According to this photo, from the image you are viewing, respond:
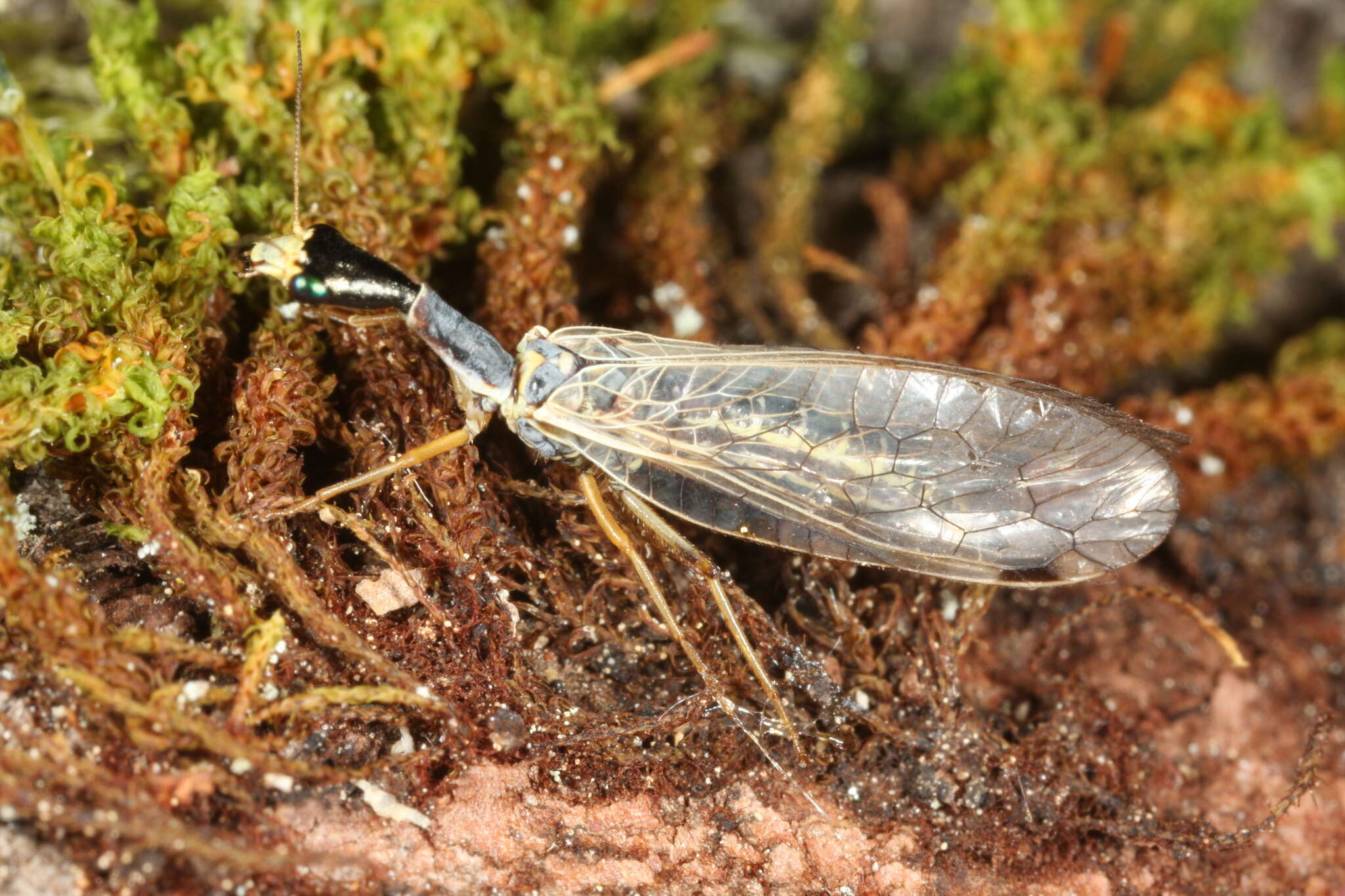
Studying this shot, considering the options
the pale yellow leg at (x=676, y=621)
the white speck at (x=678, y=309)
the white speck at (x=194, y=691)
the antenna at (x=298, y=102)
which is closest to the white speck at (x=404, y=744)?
Result: the white speck at (x=194, y=691)

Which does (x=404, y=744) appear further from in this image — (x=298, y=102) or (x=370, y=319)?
(x=298, y=102)

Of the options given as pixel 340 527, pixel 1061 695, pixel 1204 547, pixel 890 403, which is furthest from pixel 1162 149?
pixel 340 527

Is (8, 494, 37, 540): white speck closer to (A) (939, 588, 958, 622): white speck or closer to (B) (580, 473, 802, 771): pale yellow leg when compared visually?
(B) (580, 473, 802, 771): pale yellow leg

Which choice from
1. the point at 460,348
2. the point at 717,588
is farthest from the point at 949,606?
the point at 460,348

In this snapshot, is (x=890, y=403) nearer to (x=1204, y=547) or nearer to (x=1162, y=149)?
(x=1204, y=547)

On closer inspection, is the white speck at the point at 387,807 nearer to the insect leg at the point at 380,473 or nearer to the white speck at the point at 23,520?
the insect leg at the point at 380,473

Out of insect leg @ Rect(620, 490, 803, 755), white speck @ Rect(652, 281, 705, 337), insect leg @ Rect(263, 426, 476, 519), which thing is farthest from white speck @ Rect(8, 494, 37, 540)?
white speck @ Rect(652, 281, 705, 337)

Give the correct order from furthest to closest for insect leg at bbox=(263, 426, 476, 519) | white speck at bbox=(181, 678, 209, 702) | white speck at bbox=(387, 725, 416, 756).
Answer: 1. insect leg at bbox=(263, 426, 476, 519)
2. white speck at bbox=(387, 725, 416, 756)
3. white speck at bbox=(181, 678, 209, 702)
